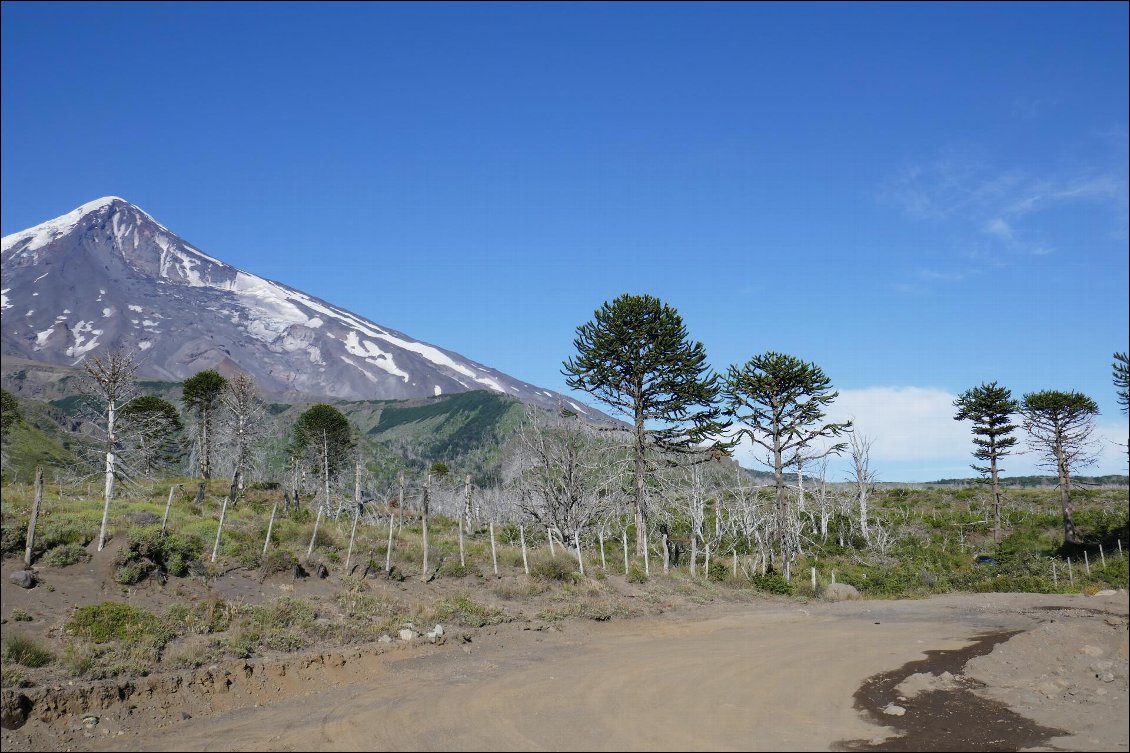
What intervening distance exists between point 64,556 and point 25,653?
668 centimetres

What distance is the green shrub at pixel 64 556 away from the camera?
17.4 metres

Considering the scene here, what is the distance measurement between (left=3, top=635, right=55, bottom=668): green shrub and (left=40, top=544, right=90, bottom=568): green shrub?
19.5ft

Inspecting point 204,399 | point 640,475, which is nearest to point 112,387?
point 640,475

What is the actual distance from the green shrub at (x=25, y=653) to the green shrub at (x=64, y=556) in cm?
593

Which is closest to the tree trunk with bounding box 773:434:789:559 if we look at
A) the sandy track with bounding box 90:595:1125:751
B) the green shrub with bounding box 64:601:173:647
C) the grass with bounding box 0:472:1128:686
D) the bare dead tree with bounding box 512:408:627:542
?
the grass with bounding box 0:472:1128:686

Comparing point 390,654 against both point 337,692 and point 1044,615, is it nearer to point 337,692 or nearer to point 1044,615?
point 337,692

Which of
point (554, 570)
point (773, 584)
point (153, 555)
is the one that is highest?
point (153, 555)

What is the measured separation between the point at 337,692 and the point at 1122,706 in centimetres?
1218

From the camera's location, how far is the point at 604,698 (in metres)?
11.2

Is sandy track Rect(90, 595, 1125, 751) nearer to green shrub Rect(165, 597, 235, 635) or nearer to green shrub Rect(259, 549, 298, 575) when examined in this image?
green shrub Rect(165, 597, 235, 635)

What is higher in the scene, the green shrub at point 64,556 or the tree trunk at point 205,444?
the tree trunk at point 205,444

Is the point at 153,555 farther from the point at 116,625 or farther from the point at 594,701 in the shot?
the point at 594,701

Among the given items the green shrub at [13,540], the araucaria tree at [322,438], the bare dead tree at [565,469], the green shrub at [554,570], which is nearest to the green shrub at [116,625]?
the green shrub at [13,540]

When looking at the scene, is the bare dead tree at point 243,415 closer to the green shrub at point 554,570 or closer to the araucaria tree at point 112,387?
the araucaria tree at point 112,387
